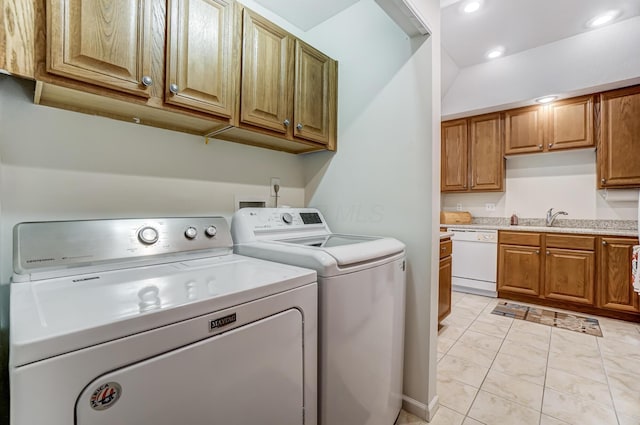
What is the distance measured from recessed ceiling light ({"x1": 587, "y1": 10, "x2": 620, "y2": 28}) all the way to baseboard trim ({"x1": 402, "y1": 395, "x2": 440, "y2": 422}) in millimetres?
3459

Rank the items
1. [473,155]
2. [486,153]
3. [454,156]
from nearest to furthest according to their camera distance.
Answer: [486,153], [473,155], [454,156]

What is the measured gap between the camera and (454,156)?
12.8 ft

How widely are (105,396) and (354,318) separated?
31.6 inches

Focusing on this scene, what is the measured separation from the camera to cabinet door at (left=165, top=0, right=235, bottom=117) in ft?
3.90

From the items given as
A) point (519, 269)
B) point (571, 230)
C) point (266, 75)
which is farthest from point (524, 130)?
point (266, 75)

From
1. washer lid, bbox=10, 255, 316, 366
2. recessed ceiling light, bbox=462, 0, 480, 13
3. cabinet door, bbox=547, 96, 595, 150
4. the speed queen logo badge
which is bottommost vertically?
the speed queen logo badge

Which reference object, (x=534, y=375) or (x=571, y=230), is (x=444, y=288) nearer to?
(x=534, y=375)

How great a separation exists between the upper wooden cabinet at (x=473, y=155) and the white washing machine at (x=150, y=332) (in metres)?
3.46

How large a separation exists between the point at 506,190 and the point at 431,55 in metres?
2.98

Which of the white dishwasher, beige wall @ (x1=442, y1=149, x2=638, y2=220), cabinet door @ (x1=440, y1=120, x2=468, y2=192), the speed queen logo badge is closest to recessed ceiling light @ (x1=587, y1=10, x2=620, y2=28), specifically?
beige wall @ (x1=442, y1=149, x2=638, y2=220)

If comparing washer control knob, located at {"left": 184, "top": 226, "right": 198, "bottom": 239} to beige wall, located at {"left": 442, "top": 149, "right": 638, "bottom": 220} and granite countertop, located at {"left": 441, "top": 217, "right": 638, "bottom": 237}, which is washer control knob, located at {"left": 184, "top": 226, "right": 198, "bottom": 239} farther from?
beige wall, located at {"left": 442, "top": 149, "right": 638, "bottom": 220}

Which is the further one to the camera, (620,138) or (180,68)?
(620,138)

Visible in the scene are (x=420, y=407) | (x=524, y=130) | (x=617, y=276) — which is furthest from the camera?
(x=524, y=130)

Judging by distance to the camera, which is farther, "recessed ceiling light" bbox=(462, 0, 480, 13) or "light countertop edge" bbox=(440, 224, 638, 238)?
"light countertop edge" bbox=(440, 224, 638, 238)
